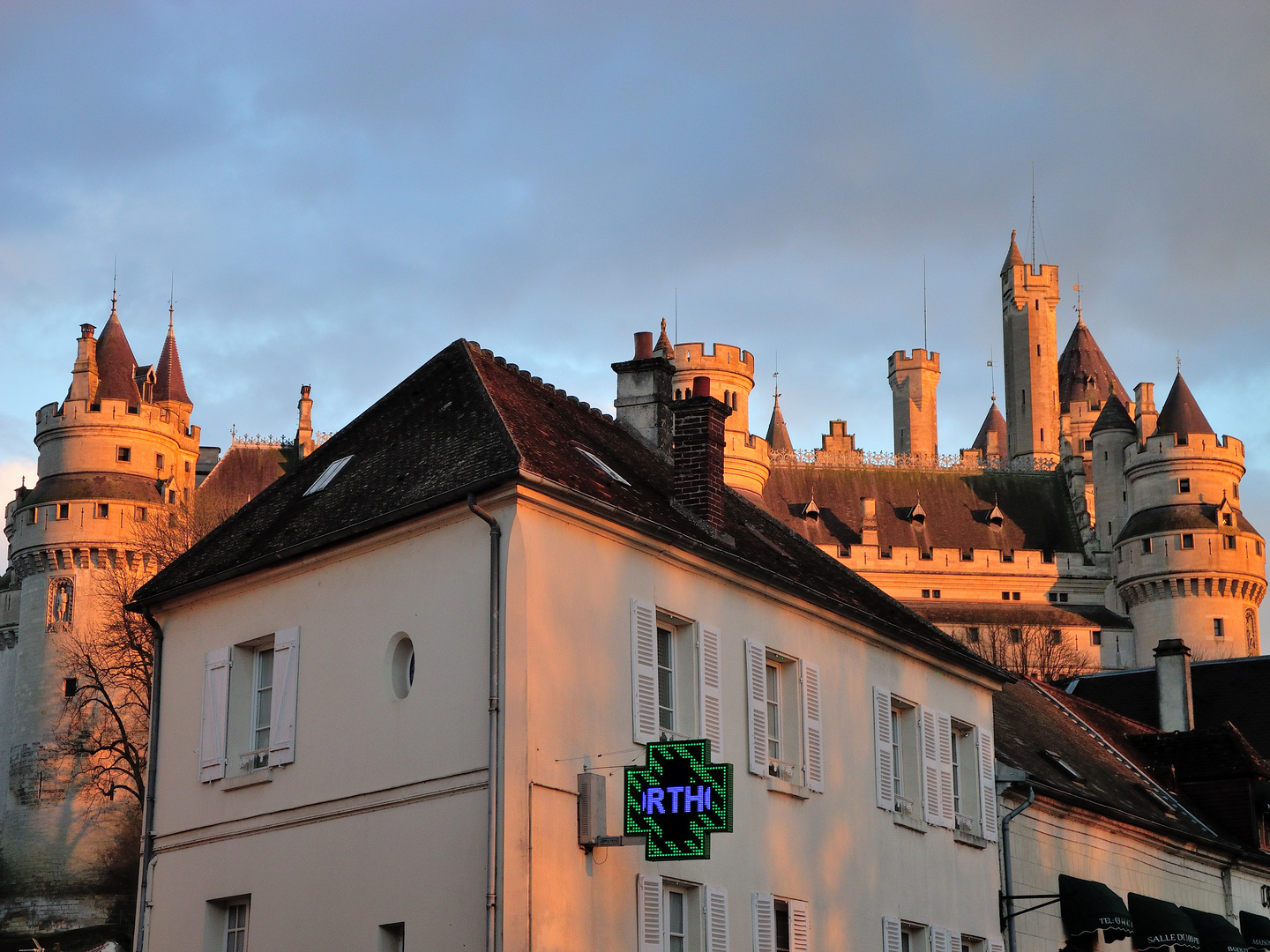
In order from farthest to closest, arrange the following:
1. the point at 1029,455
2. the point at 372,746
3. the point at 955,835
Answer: the point at 1029,455, the point at 955,835, the point at 372,746

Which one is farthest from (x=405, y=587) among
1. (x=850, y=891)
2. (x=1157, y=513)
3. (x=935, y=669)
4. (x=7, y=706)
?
(x=1157, y=513)

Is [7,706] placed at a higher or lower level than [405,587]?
higher

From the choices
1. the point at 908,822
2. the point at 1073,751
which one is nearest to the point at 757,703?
the point at 908,822

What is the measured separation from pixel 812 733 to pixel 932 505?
77.1m

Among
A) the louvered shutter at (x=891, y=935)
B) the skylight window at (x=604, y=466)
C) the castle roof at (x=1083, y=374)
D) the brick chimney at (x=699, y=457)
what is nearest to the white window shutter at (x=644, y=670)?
the skylight window at (x=604, y=466)

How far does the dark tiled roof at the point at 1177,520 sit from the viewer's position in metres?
87.5

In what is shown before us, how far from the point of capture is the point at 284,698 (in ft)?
58.6

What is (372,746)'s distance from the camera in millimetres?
16781

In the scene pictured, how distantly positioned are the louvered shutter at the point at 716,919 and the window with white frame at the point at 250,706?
157 inches

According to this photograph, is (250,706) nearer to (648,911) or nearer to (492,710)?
(492,710)

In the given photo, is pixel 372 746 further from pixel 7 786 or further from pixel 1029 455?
pixel 1029 455

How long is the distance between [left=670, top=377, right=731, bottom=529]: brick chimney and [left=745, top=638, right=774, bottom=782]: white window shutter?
60.3 inches

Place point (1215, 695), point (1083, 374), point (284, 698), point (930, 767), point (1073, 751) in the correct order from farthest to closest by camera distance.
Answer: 1. point (1083, 374)
2. point (1215, 695)
3. point (1073, 751)
4. point (930, 767)
5. point (284, 698)

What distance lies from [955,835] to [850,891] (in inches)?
110
